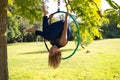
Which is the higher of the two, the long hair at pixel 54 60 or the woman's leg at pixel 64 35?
the woman's leg at pixel 64 35

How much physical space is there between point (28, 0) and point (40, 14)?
74 cm

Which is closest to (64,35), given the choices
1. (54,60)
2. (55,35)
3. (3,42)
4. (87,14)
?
(55,35)

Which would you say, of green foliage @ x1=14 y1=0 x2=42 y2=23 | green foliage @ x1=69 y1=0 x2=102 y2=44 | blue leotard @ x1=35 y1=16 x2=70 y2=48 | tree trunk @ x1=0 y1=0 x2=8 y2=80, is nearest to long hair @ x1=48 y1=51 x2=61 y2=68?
blue leotard @ x1=35 y1=16 x2=70 y2=48

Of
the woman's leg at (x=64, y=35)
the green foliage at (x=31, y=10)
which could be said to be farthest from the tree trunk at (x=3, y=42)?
the woman's leg at (x=64, y=35)

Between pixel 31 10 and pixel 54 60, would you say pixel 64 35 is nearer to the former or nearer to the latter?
pixel 54 60

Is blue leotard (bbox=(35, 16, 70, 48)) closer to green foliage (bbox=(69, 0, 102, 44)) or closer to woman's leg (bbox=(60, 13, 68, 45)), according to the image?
woman's leg (bbox=(60, 13, 68, 45))

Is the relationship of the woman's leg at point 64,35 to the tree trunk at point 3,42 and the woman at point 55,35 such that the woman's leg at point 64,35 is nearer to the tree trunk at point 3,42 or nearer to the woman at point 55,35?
the woman at point 55,35

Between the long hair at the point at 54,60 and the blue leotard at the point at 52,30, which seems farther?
the long hair at the point at 54,60

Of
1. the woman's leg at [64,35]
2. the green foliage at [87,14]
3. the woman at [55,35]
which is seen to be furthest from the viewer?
the green foliage at [87,14]

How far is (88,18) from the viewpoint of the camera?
31.4ft

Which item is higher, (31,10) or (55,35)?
(31,10)

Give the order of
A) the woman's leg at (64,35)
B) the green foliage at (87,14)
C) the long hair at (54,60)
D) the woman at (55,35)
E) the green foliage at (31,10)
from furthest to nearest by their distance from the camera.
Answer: the green foliage at (31,10) < the green foliage at (87,14) < the long hair at (54,60) < the woman at (55,35) < the woman's leg at (64,35)

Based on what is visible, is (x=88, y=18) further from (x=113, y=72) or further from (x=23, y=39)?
(x=23, y=39)

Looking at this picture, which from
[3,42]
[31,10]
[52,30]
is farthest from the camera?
[31,10]
